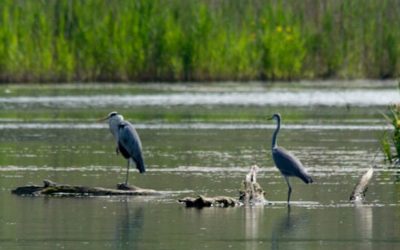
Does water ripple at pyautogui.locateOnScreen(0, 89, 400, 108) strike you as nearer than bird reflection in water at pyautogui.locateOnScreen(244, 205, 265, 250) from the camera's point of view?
No

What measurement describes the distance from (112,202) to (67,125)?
10.4 m

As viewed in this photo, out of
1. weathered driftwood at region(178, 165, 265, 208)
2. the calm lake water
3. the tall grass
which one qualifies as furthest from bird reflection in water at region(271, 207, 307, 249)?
the tall grass

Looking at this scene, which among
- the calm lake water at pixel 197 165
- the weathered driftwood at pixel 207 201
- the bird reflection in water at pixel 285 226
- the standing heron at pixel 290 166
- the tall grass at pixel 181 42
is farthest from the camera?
the tall grass at pixel 181 42

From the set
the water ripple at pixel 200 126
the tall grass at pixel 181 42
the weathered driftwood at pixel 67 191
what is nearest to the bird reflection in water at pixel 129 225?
the weathered driftwood at pixel 67 191

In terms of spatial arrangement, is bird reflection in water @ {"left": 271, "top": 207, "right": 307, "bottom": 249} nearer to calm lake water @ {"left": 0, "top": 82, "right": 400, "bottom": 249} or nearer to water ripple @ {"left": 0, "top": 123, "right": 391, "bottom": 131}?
calm lake water @ {"left": 0, "top": 82, "right": 400, "bottom": 249}

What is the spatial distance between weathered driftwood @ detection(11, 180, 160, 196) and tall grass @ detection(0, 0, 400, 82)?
59.3 ft

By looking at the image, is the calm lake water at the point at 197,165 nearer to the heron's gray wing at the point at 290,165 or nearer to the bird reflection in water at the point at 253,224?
the bird reflection in water at the point at 253,224

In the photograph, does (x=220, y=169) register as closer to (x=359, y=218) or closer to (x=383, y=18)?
(x=359, y=218)

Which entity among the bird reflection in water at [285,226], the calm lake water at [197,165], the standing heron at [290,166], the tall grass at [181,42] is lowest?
the bird reflection in water at [285,226]

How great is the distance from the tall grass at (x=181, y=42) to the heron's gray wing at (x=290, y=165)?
18530mm

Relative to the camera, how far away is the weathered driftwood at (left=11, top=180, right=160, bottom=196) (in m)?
15.5

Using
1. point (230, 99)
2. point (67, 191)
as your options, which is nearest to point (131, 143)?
point (67, 191)

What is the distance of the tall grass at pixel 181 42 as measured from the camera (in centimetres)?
3425

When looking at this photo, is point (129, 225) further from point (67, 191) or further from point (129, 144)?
point (129, 144)
